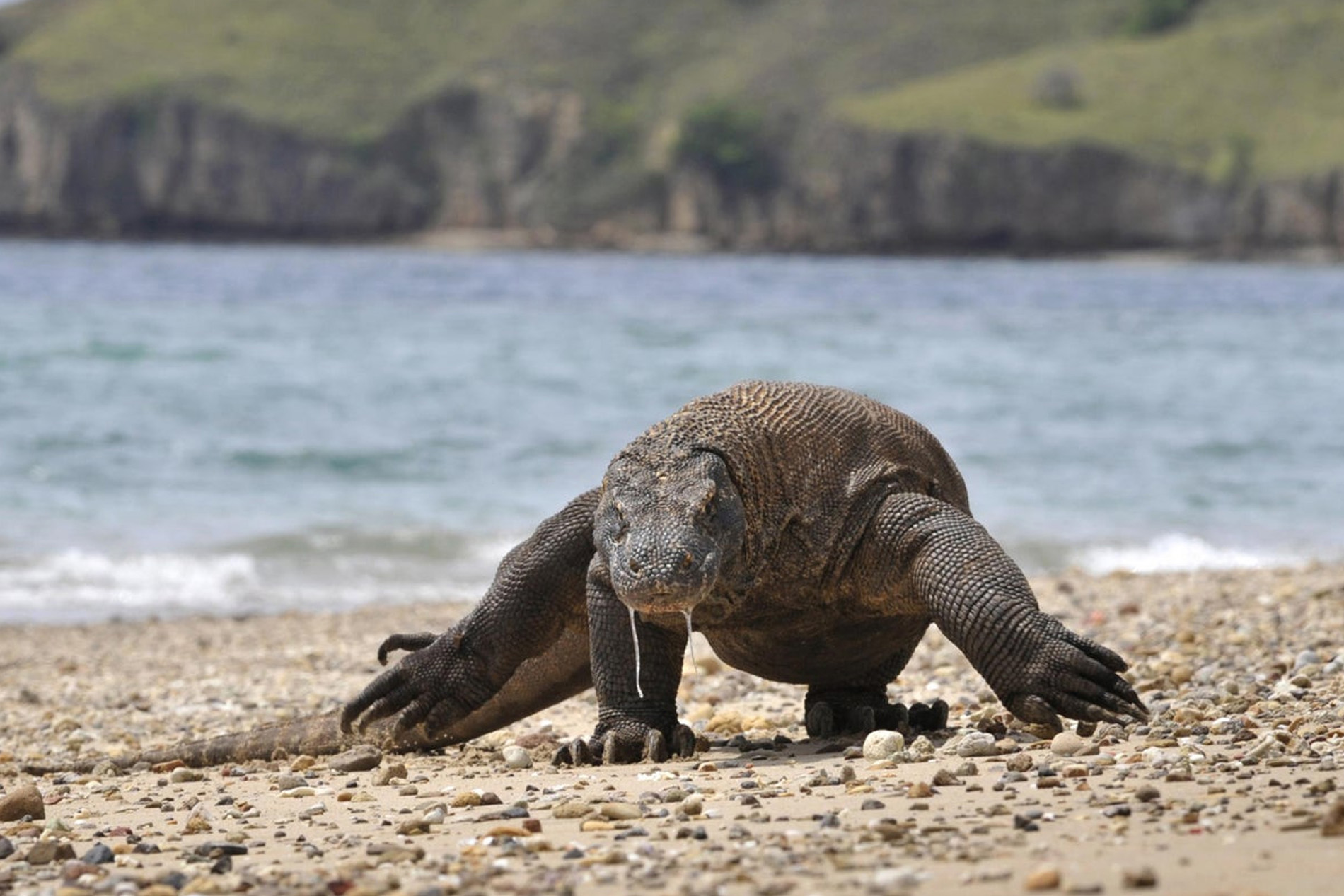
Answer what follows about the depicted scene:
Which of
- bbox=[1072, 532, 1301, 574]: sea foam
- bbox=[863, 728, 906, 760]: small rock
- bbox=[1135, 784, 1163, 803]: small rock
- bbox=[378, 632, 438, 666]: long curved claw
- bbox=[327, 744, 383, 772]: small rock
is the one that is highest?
bbox=[1135, 784, 1163, 803]: small rock

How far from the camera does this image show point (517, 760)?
6484mm

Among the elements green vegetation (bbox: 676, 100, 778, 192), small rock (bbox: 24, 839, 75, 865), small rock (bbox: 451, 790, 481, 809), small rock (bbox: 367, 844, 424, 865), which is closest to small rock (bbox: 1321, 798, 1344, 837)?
small rock (bbox: 367, 844, 424, 865)

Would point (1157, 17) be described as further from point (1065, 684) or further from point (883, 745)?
point (883, 745)

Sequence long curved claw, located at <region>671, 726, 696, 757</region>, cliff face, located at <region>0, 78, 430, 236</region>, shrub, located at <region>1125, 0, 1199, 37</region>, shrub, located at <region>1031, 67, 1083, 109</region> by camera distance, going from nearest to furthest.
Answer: long curved claw, located at <region>671, 726, 696, 757</region> < shrub, located at <region>1031, 67, 1083, 109</region> < cliff face, located at <region>0, 78, 430, 236</region> < shrub, located at <region>1125, 0, 1199, 37</region>

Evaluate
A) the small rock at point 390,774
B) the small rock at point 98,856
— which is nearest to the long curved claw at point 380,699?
the small rock at point 390,774

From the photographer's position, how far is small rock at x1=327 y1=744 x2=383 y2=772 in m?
6.53

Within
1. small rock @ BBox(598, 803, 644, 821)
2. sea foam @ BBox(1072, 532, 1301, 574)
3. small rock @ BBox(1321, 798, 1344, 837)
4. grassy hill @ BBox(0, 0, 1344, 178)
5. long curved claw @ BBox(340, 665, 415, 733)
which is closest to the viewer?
small rock @ BBox(1321, 798, 1344, 837)

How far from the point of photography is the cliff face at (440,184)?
377 ft

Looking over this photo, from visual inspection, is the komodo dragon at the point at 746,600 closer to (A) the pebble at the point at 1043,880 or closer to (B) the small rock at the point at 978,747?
(B) the small rock at the point at 978,747

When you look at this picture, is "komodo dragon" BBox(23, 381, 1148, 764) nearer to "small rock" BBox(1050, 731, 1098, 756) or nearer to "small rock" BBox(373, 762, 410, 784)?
"small rock" BBox(1050, 731, 1098, 756)

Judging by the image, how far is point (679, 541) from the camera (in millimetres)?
5402

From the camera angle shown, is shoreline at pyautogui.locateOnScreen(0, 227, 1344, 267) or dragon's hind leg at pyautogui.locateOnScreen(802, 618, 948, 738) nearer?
dragon's hind leg at pyautogui.locateOnScreen(802, 618, 948, 738)

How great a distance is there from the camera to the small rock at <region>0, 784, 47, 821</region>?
545 cm

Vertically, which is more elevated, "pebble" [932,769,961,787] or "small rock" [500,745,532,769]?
"pebble" [932,769,961,787]
